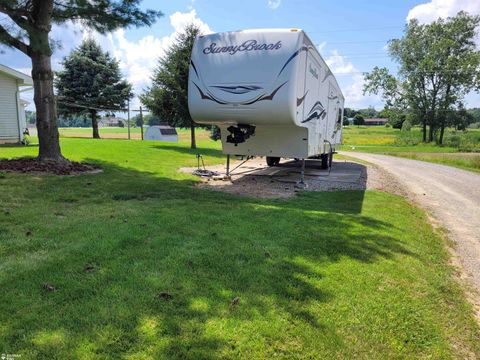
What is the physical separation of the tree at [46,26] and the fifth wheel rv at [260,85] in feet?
8.75

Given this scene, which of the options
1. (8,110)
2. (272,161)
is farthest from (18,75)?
(272,161)

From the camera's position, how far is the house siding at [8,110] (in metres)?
16.1

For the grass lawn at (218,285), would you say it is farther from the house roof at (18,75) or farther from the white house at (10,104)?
the house roof at (18,75)

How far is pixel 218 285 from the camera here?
10.1 feet

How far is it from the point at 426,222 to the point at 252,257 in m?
4.37

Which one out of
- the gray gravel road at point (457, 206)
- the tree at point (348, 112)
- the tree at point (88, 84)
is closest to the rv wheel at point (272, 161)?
the gray gravel road at point (457, 206)

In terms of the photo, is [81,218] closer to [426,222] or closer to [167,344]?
[167,344]

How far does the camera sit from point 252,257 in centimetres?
373

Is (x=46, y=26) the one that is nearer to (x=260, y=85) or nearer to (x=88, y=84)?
(x=260, y=85)

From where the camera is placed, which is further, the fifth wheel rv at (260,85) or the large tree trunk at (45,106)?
the large tree trunk at (45,106)

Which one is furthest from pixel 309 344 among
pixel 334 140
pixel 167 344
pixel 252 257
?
pixel 334 140

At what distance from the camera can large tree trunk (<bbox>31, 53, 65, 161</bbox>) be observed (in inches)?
346

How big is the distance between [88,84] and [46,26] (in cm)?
2115

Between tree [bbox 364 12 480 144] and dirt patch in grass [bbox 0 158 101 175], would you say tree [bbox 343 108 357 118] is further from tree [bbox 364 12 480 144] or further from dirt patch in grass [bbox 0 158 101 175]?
dirt patch in grass [bbox 0 158 101 175]
